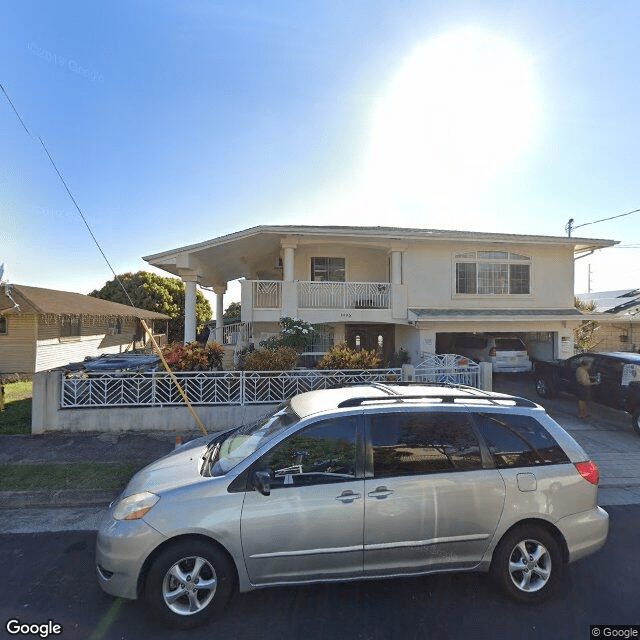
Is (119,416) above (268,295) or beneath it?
beneath

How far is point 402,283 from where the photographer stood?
11875mm

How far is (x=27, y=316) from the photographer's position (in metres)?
13.9

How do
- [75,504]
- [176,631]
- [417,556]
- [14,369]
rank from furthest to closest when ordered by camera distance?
1. [14,369]
2. [75,504]
3. [417,556]
4. [176,631]

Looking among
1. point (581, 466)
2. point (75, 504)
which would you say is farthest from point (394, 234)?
point (75, 504)

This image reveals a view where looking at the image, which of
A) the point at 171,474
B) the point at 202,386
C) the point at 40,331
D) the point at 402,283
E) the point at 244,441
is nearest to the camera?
the point at 171,474

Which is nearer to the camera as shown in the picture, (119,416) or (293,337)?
(119,416)

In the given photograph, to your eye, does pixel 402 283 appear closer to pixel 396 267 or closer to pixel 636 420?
pixel 396 267

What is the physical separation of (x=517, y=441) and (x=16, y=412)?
1019 centimetres

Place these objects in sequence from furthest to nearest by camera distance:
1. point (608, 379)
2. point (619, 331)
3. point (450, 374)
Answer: point (619, 331) → point (608, 379) → point (450, 374)

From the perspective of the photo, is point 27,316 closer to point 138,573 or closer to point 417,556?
point 138,573

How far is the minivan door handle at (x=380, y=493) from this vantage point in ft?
9.09

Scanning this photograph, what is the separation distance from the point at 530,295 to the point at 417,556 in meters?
11.9

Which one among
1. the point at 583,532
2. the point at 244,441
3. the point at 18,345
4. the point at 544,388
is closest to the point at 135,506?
the point at 244,441

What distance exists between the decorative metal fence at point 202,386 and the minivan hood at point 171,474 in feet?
12.0
